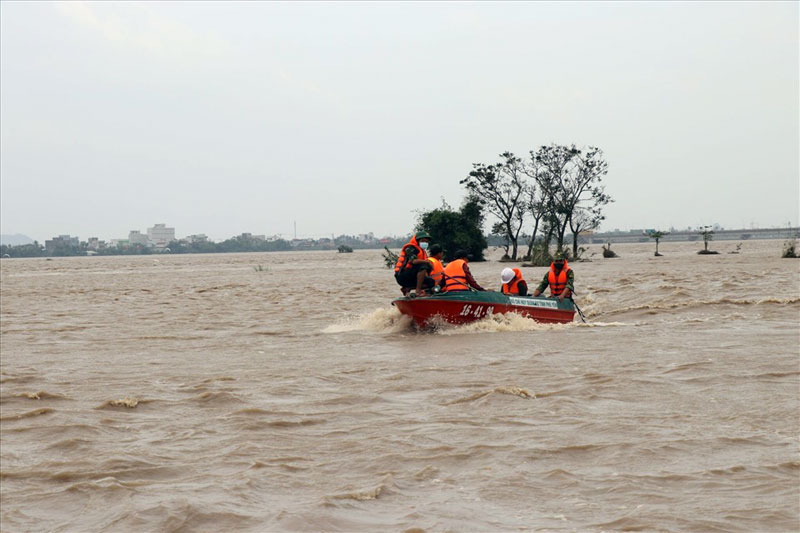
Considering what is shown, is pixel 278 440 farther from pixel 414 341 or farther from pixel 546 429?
pixel 414 341

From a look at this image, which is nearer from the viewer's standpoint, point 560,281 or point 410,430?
point 410,430

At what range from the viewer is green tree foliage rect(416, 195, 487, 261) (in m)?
57.1

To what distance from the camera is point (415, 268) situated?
659 inches

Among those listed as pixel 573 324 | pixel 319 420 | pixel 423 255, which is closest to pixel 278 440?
pixel 319 420

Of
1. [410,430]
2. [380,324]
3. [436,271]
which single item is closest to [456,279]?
[436,271]

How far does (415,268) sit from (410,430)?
8916 mm

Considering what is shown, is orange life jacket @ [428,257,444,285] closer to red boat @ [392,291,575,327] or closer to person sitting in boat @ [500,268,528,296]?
red boat @ [392,291,575,327]

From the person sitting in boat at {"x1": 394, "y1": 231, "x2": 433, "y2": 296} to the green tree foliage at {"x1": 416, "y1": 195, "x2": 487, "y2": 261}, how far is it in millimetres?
39347

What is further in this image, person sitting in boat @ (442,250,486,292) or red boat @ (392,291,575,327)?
person sitting in boat @ (442,250,486,292)

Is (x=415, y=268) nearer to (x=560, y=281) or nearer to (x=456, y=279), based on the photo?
(x=456, y=279)

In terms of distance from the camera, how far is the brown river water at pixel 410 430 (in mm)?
5656

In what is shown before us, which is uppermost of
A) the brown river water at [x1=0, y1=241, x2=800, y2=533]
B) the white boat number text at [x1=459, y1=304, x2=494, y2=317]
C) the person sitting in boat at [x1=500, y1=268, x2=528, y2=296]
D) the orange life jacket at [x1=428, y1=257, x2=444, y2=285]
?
the orange life jacket at [x1=428, y1=257, x2=444, y2=285]

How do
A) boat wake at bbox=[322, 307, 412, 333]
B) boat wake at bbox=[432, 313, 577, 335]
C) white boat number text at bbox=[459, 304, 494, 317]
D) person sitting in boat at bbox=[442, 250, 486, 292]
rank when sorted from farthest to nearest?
boat wake at bbox=[322, 307, 412, 333], person sitting in boat at bbox=[442, 250, 486, 292], boat wake at bbox=[432, 313, 577, 335], white boat number text at bbox=[459, 304, 494, 317]

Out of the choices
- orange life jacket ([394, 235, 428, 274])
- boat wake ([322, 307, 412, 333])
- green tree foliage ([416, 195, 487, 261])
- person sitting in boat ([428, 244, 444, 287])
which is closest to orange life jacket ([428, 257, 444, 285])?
person sitting in boat ([428, 244, 444, 287])
